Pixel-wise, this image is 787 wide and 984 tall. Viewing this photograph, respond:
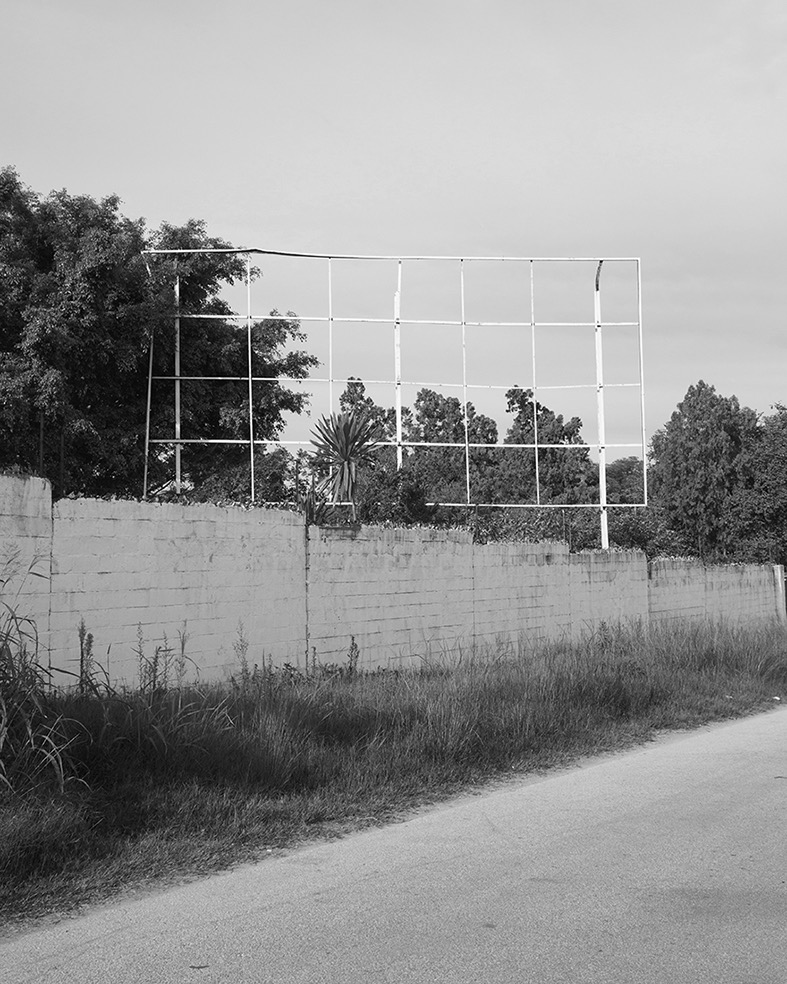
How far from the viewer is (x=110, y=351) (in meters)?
22.6

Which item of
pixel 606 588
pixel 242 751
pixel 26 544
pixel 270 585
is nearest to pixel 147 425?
pixel 606 588

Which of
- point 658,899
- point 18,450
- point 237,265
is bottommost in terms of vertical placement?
point 658,899

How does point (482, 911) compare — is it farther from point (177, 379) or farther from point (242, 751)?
point (177, 379)

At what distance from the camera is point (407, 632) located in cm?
1459

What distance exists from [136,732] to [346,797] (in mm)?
1573

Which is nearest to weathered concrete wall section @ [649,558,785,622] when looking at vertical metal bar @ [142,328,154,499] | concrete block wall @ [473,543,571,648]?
concrete block wall @ [473,543,571,648]

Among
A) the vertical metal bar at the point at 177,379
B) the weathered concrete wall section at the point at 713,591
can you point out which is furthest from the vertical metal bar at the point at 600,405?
the vertical metal bar at the point at 177,379

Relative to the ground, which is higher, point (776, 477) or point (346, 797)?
point (776, 477)

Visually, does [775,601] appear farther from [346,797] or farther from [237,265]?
[346,797]

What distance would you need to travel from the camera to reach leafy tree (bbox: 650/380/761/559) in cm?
3531

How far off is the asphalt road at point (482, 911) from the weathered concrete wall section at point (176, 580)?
4247mm

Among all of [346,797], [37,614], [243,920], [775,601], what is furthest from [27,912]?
[775,601]

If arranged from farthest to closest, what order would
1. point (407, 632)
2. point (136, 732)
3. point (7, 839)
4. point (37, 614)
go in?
point (407, 632) < point (37, 614) < point (136, 732) < point (7, 839)

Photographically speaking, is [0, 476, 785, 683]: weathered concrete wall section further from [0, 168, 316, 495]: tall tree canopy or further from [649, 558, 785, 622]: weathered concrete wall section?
[0, 168, 316, 495]: tall tree canopy
